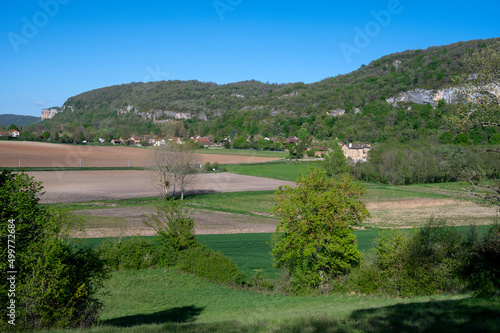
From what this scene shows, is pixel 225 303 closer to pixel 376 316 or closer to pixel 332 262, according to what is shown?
pixel 332 262

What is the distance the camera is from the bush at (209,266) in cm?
2097

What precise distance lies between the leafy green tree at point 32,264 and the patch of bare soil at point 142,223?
72.0 ft

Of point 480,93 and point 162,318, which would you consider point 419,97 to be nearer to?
point 480,93

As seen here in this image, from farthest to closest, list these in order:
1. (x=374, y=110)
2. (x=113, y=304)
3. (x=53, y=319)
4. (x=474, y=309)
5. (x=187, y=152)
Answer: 1. (x=374, y=110)
2. (x=187, y=152)
3. (x=113, y=304)
4. (x=53, y=319)
5. (x=474, y=309)

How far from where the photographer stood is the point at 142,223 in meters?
38.5

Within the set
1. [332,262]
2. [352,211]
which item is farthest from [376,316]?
[352,211]

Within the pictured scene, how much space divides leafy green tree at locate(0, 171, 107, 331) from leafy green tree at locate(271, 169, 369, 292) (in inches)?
465

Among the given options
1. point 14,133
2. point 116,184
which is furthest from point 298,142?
point 14,133

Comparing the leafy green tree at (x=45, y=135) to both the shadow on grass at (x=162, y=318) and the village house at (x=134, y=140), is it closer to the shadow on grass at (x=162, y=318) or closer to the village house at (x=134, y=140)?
the village house at (x=134, y=140)

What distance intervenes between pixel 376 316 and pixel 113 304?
12.8m

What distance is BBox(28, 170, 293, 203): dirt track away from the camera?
179 feet

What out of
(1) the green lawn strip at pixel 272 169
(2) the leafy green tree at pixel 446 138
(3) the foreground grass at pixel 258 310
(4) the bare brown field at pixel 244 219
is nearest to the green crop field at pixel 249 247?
(4) the bare brown field at pixel 244 219

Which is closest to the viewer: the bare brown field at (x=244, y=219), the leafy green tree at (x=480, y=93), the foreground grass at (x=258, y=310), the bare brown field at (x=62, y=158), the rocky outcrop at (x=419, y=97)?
the foreground grass at (x=258, y=310)

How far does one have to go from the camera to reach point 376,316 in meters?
9.41
